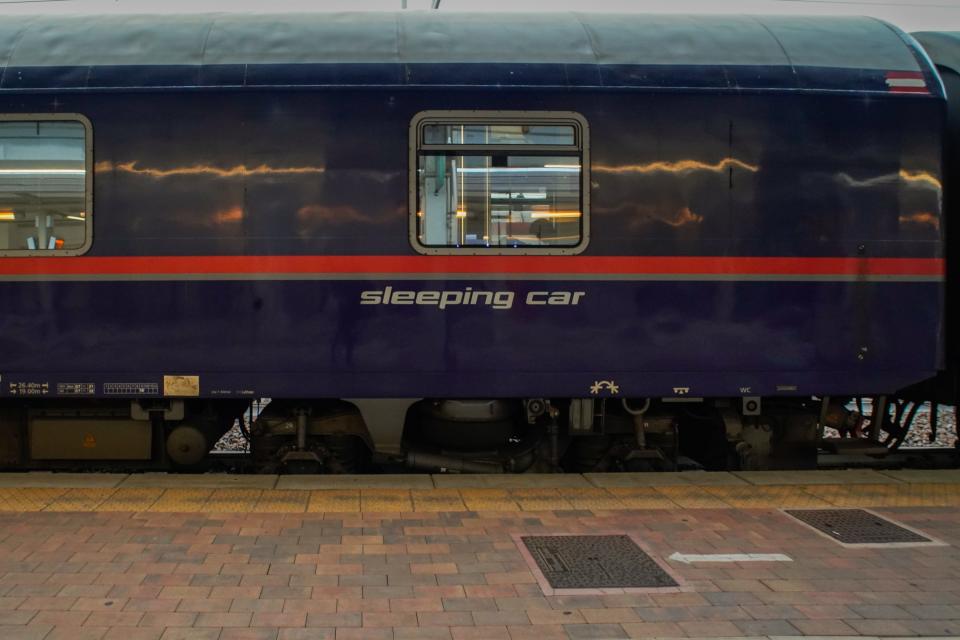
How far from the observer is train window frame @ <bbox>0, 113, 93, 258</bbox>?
577 centimetres

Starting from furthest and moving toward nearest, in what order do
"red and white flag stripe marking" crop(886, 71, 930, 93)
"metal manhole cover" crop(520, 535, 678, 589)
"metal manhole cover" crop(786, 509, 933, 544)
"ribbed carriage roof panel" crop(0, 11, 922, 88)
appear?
"red and white flag stripe marking" crop(886, 71, 930, 93)
"ribbed carriage roof panel" crop(0, 11, 922, 88)
"metal manhole cover" crop(786, 509, 933, 544)
"metal manhole cover" crop(520, 535, 678, 589)

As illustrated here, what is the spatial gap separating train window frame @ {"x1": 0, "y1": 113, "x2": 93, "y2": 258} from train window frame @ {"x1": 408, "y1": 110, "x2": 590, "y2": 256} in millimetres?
2270

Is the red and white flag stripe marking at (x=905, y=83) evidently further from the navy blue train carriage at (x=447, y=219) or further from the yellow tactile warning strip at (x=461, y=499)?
the yellow tactile warning strip at (x=461, y=499)

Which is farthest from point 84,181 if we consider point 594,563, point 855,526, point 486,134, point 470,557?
point 855,526

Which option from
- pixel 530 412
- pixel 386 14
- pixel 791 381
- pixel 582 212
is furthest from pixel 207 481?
pixel 791 381

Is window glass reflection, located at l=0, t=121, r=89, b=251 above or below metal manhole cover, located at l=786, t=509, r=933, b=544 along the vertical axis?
above

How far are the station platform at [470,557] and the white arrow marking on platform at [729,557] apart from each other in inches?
0.6

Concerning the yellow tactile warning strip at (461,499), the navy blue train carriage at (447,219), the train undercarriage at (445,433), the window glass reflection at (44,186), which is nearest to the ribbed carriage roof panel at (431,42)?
the navy blue train carriage at (447,219)

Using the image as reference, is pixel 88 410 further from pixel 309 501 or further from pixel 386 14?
pixel 386 14

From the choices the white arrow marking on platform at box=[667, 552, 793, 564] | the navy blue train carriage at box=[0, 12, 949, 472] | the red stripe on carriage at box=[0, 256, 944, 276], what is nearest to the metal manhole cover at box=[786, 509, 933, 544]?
the white arrow marking on platform at box=[667, 552, 793, 564]

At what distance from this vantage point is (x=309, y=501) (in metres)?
5.48

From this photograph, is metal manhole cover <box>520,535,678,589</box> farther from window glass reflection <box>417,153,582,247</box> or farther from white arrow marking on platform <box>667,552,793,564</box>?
window glass reflection <box>417,153,582,247</box>

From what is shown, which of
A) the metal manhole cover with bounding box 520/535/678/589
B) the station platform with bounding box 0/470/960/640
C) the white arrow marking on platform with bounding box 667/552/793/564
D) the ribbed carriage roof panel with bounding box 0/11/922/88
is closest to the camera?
the station platform with bounding box 0/470/960/640

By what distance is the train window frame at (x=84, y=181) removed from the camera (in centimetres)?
577
